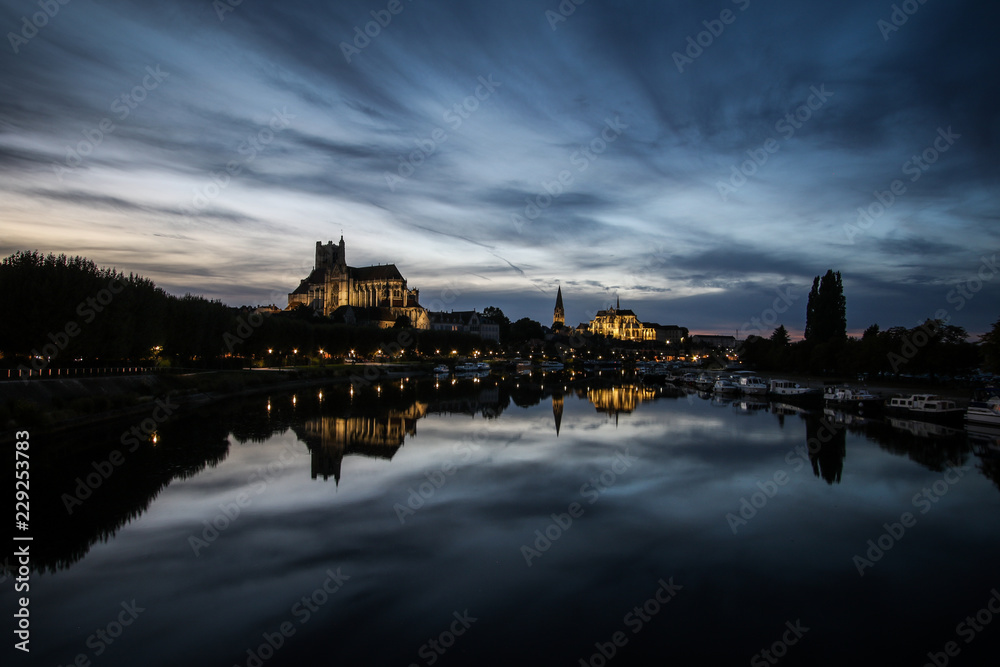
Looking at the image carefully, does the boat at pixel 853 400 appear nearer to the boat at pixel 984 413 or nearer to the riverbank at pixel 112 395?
the boat at pixel 984 413

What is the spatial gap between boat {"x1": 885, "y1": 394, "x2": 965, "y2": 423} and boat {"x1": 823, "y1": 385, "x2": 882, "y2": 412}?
2.41m

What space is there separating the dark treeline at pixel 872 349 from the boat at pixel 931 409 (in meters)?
3.05

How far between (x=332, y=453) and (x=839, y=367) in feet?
196

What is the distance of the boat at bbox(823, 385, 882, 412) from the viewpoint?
128ft

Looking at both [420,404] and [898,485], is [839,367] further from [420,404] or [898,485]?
[898,485]

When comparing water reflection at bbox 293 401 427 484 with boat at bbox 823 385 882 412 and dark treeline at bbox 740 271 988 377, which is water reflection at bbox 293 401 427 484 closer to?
boat at bbox 823 385 882 412

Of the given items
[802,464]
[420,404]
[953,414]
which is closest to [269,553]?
[802,464]

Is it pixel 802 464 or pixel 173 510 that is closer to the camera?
pixel 173 510

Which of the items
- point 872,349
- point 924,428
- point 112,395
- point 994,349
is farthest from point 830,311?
point 112,395

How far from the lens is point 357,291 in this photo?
179m

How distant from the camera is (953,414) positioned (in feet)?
108

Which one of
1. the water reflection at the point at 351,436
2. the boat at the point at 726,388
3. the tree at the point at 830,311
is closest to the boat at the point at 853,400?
the boat at the point at 726,388

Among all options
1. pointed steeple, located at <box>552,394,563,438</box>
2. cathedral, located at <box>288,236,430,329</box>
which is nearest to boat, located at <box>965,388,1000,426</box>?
pointed steeple, located at <box>552,394,563,438</box>

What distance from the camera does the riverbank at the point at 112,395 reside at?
25.0m
